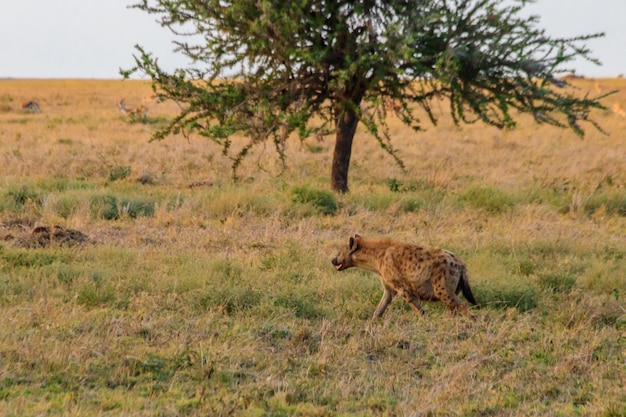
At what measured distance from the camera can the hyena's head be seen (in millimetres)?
7414

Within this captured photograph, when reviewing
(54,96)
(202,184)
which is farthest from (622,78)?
(202,184)

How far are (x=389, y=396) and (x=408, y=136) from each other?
66.6 feet

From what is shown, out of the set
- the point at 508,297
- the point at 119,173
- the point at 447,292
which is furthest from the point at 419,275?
the point at 119,173

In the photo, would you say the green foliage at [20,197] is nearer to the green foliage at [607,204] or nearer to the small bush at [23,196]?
the small bush at [23,196]

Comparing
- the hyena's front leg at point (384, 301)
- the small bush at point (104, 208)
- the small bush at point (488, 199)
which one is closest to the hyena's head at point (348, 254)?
the hyena's front leg at point (384, 301)

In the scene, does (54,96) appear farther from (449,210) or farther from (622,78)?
(622,78)

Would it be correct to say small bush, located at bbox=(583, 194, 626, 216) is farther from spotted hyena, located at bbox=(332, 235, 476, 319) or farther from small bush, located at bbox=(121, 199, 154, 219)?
small bush, located at bbox=(121, 199, 154, 219)

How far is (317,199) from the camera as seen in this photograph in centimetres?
1230

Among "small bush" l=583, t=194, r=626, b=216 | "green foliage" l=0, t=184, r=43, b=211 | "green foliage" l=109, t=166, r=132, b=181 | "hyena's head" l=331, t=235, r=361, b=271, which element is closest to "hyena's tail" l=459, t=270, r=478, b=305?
"hyena's head" l=331, t=235, r=361, b=271

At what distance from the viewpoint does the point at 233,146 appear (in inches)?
885

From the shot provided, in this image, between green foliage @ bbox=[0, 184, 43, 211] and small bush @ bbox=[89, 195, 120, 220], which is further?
green foliage @ bbox=[0, 184, 43, 211]

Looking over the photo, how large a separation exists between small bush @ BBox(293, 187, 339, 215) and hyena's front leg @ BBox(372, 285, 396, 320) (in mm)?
5039

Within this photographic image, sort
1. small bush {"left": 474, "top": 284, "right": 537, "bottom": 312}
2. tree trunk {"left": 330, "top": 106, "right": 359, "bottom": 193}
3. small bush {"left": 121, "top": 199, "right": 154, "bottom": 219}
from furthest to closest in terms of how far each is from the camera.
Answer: tree trunk {"left": 330, "top": 106, "right": 359, "bottom": 193} < small bush {"left": 121, "top": 199, "right": 154, "bottom": 219} < small bush {"left": 474, "top": 284, "right": 537, "bottom": 312}

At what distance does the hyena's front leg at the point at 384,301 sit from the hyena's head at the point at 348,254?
49 centimetres
